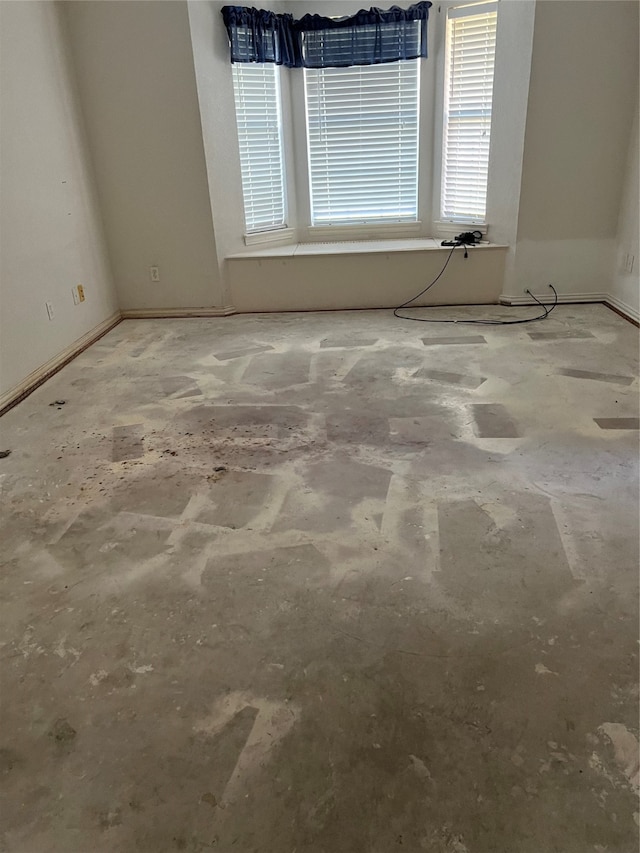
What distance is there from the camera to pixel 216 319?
183 inches

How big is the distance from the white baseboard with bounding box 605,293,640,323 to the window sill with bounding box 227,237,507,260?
92cm

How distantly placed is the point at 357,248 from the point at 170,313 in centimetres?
165

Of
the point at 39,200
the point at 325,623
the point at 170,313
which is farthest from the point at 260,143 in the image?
the point at 325,623

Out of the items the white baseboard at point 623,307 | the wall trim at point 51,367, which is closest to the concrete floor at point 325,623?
the wall trim at point 51,367

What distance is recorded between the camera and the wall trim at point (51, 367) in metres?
3.22

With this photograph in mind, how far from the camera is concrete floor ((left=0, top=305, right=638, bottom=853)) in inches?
45.8

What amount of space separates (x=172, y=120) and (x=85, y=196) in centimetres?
85

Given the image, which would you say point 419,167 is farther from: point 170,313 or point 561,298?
point 170,313

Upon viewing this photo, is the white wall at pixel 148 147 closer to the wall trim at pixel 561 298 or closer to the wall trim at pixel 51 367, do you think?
the wall trim at pixel 51 367

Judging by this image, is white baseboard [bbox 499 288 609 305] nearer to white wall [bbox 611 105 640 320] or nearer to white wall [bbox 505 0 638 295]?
white wall [bbox 505 0 638 295]

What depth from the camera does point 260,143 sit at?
4.68 meters

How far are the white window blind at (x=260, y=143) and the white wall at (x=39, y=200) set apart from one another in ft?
3.96

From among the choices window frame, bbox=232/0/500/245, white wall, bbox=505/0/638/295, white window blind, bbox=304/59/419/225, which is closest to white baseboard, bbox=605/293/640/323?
white wall, bbox=505/0/638/295

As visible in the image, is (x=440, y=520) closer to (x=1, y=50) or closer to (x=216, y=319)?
(x=216, y=319)
